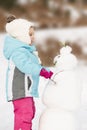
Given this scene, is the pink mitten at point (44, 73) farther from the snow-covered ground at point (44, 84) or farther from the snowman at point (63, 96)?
the snow-covered ground at point (44, 84)

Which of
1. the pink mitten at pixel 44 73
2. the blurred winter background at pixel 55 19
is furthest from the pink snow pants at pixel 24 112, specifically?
the blurred winter background at pixel 55 19

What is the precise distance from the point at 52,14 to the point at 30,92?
282 centimetres

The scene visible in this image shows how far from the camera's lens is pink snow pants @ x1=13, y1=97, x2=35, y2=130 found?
1498 millimetres

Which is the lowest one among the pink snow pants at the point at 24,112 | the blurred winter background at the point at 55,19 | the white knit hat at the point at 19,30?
the pink snow pants at the point at 24,112

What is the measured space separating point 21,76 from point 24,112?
5.0 inches

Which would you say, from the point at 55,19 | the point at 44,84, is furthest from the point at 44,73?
the point at 55,19

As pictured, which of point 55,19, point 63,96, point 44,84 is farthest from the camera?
point 55,19

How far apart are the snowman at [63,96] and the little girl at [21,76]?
0.22 feet

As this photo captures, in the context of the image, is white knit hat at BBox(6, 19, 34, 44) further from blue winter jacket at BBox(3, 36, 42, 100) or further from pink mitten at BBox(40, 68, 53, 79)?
pink mitten at BBox(40, 68, 53, 79)

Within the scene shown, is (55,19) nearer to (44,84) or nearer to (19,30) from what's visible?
(44,84)

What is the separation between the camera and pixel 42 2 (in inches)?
165

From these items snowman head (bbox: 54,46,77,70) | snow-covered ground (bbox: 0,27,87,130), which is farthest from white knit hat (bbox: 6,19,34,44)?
snow-covered ground (bbox: 0,27,87,130)

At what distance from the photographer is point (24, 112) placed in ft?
4.91

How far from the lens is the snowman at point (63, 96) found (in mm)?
1423
